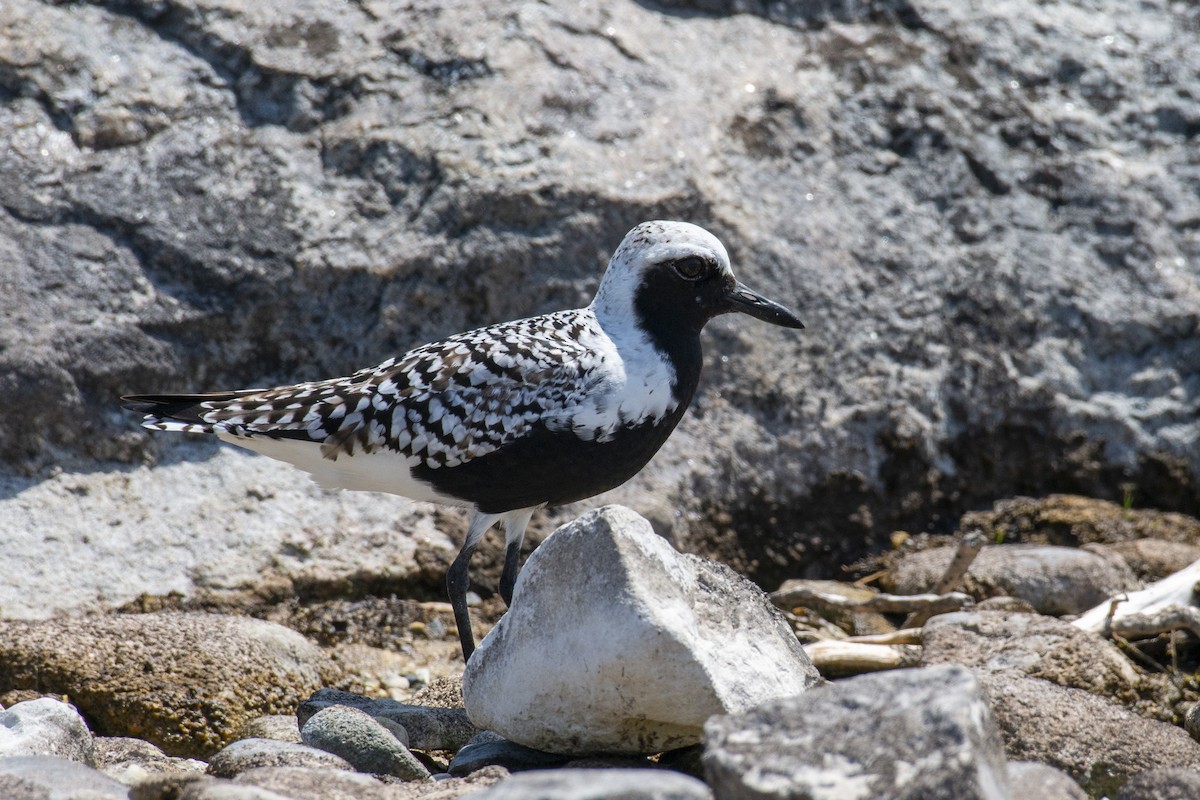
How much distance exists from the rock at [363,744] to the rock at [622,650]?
301mm

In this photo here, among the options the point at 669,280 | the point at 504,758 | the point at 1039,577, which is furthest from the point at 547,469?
the point at 1039,577

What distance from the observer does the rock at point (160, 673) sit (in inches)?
208

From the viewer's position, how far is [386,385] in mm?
5723

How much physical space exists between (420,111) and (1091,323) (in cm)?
451

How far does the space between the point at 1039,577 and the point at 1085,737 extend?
2245mm

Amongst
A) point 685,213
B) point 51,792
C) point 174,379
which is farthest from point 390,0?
point 51,792

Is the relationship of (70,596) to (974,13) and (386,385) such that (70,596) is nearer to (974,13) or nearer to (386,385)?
(386,385)

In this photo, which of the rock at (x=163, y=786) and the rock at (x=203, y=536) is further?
the rock at (x=203, y=536)

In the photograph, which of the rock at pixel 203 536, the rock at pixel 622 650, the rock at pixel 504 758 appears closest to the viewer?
the rock at pixel 622 650

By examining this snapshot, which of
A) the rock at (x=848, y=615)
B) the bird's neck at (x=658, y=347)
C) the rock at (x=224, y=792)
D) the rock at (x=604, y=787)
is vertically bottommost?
the rock at (x=848, y=615)

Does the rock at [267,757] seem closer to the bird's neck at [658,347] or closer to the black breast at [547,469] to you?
the black breast at [547,469]

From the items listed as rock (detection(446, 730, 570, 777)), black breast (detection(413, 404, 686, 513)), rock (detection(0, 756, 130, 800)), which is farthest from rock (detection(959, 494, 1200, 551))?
rock (detection(0, 756, 130, 800))

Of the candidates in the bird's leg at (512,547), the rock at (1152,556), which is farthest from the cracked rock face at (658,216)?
the bird's leg at (512,547)

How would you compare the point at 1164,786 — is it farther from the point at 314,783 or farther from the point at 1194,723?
the point at 314,783
